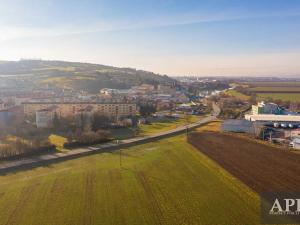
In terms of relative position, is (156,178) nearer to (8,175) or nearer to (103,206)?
(103,206)

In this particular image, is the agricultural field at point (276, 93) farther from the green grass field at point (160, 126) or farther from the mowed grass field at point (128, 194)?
the mowed grass field at point (128, 194)

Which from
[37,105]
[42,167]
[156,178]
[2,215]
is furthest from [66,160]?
[37,105]

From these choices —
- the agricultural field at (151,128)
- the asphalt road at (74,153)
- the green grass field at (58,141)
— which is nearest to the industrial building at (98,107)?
the agricultural field at (151,128)

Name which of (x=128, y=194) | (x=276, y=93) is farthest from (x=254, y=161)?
(x=276, y=93)

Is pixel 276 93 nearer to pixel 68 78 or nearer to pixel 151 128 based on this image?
pixel 68 78

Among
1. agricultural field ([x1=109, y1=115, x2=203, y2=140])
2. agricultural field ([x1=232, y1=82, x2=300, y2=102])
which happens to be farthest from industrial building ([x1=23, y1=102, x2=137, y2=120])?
agricultural field ([x1=232, y1=82, x2=300, y2=102])

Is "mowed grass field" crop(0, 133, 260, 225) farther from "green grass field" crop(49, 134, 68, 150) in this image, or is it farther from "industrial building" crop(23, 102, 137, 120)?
"industrial building" crop(23, 102, 137, 120)

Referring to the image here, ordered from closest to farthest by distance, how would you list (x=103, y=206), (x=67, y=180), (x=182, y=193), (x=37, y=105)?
1. (x=103, y=206)
2. (x=182, y=193)
3. (x=67, y=180)
4. (x=37, y=105)
